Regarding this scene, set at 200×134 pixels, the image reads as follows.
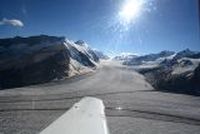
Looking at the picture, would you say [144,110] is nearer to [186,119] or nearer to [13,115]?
[186,119]

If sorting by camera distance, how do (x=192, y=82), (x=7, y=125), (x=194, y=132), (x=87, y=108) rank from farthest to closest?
(x=192, y=82) < (x=194, y=132) < (x=7, y=125) < (x=87, y=108)

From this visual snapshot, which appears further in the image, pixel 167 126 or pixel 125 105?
pixel 125 105

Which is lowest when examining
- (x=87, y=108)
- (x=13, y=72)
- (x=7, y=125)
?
(x=7, y=125)

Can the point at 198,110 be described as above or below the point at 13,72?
below

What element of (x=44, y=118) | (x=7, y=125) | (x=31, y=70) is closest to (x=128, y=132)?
(x=44, y=118)

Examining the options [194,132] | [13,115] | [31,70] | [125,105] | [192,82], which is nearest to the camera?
[194,132]

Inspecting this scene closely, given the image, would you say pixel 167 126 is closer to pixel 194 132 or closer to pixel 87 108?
pixel 194 132

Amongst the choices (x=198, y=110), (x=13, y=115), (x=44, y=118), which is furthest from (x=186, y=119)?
(x=13, y=115)
